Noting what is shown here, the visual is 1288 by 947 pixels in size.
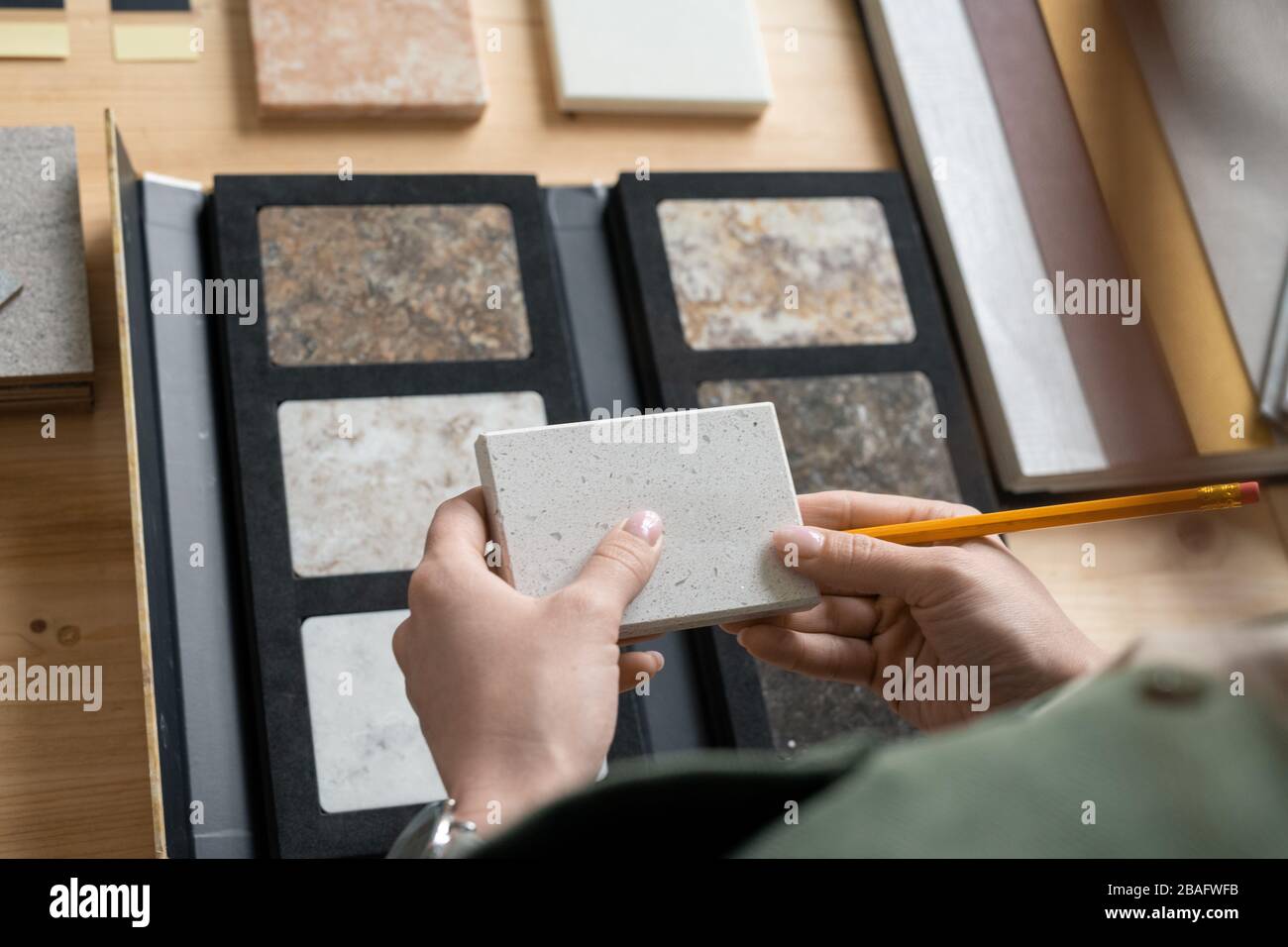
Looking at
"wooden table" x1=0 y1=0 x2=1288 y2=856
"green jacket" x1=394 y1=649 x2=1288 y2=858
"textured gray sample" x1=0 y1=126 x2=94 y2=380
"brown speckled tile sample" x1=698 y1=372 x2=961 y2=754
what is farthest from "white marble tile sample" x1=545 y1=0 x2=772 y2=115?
"green jacket" x1=394 y1=649 x2=1288 y2=858

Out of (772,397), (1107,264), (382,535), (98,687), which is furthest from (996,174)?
(98,687)

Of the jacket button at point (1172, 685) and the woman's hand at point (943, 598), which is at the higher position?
the woman's hand at point (943, 598)

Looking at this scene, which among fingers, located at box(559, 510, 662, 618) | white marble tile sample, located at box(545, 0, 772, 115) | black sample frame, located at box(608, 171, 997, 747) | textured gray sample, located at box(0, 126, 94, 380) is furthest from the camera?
white marble tile sample, located at box(545, 0, 772, 115)

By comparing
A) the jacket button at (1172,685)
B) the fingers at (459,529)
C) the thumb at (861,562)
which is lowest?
the jacket button at (1172,685)

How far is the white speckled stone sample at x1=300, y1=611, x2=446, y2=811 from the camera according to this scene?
34.8 inches

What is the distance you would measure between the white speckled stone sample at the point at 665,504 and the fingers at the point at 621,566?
0.01 meters

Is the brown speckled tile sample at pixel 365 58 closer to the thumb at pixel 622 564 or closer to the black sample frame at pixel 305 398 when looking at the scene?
the black sample frame at pixel 305 398

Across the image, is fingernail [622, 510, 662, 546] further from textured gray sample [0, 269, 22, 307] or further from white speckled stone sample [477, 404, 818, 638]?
textured gray sample [0, 269, 22, 307]

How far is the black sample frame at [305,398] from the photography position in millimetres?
869

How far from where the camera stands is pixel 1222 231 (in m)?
1.17

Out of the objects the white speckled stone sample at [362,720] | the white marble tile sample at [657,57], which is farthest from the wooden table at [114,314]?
the white speckled stone sample at [362,720]

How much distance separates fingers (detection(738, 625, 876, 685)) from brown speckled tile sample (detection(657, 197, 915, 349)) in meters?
0.39

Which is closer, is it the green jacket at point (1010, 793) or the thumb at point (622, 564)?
the green jacket at point (1010, 793)

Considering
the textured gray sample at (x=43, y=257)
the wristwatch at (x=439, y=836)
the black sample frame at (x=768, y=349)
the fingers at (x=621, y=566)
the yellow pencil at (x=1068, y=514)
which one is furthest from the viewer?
the black sample frame at (x=768, y=349)
